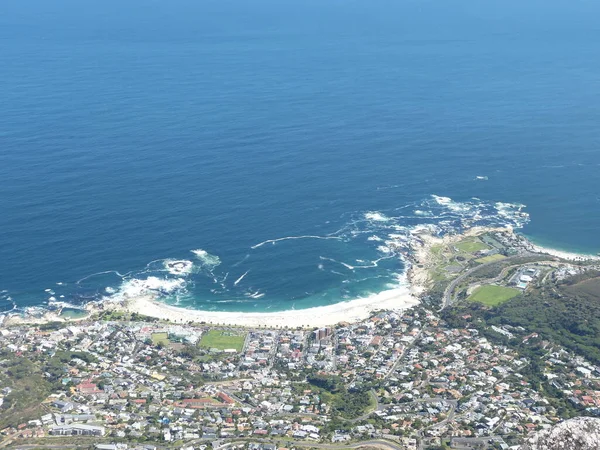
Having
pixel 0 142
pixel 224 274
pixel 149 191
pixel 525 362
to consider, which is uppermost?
pixel 0 142

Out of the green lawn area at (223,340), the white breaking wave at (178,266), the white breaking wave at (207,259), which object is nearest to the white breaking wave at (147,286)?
the white breaking wave at (178,266)

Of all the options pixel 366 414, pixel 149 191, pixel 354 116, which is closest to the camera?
pixel 366 414

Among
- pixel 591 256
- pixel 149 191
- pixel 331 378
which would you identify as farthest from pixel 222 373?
pixel 591 256

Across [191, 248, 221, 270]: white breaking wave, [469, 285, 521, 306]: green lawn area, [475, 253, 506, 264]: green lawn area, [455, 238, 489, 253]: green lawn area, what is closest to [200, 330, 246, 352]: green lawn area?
[191, 248, 221, 270]: white breaking wave

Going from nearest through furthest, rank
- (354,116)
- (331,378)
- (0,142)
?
(331,378), (0,142), (354,116)

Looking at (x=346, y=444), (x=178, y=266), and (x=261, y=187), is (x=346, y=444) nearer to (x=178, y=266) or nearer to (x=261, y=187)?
(x=178, y=266)

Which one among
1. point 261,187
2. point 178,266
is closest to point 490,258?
point 261,187

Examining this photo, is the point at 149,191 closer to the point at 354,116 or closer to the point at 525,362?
the point at 354,116
